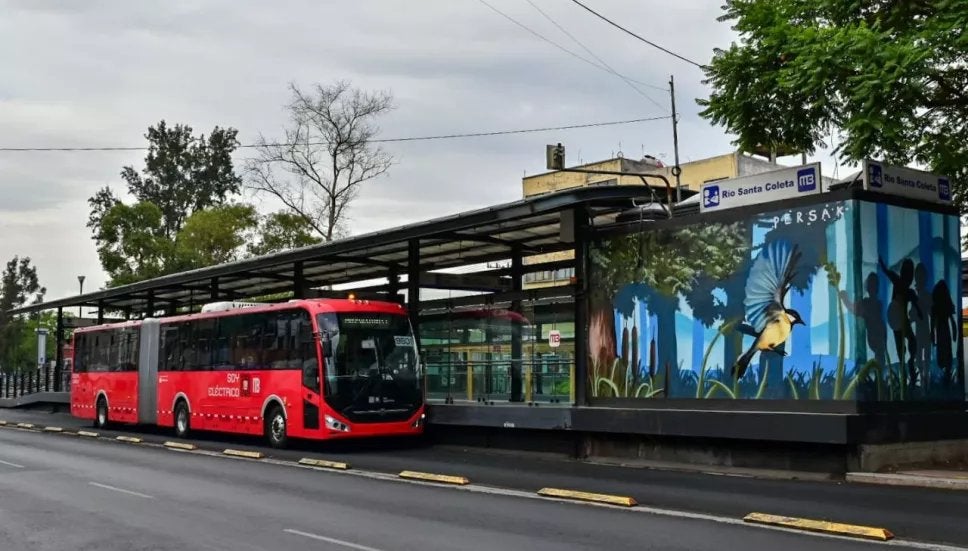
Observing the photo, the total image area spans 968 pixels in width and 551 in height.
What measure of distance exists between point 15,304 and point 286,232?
325 feet

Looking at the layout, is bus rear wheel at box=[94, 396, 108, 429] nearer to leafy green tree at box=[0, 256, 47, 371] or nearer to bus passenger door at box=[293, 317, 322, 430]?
bus passenger door at box=[293, 317, 322, 430]

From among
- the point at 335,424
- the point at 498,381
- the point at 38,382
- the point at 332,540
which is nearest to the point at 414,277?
the point at 498,381

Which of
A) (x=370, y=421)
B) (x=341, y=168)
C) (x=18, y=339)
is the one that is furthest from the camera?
(x=18, y=339)

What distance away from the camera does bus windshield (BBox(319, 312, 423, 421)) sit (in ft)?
66.8

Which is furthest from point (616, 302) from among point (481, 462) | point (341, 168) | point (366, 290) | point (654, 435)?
point (341, 168)

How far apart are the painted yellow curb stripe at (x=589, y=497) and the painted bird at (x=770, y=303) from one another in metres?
4.59

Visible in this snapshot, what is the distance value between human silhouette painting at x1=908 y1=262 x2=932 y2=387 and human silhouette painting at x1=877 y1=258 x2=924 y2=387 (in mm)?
89

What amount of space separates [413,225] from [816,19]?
9130 millimetres

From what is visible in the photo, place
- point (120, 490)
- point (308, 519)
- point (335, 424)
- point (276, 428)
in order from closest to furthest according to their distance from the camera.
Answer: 1. point (308, 519)
2. point (120, 490)
3. point (335, 424)
4. point (276, 428)

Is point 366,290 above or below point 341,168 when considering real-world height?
below

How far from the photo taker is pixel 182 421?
26594 millimetres

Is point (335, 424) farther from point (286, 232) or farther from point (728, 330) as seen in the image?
point (286, 232)

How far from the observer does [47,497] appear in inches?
524

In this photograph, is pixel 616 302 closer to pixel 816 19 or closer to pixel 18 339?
pixel 816 19
